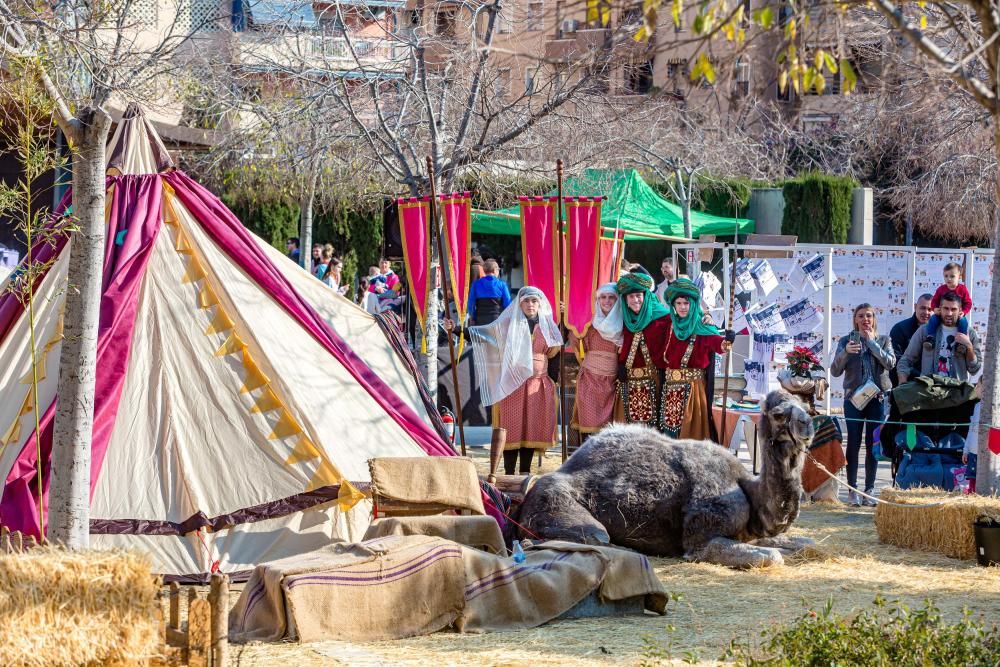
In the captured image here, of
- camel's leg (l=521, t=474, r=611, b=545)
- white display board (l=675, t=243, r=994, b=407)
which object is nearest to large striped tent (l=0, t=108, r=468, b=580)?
camel's leg (l=521, t=474, r=611, b=545)

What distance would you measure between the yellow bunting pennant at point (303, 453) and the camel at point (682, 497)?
1333mm

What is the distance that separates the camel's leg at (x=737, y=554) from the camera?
23.8ft

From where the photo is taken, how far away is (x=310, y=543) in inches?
275

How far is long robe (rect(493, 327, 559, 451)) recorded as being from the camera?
10.1 metres

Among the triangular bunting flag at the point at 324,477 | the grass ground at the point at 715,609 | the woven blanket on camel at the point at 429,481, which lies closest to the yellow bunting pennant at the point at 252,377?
the triangular bunting flag at the point at 324,477

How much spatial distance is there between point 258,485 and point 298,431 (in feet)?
1.29

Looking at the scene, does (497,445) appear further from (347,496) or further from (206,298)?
(206,298)

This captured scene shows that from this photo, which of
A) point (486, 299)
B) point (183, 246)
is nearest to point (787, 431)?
point (183, 246)

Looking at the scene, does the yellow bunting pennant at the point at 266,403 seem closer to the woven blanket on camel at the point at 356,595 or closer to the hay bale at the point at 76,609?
the woven blanket on camel at the point at 356,595

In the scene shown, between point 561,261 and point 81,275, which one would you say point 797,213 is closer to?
point 561,261

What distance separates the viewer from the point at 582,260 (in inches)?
393

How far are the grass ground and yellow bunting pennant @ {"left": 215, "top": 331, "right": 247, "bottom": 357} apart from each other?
2303 millimetres

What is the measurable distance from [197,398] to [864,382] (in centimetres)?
552

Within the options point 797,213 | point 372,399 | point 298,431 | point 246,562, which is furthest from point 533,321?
point 797,213
